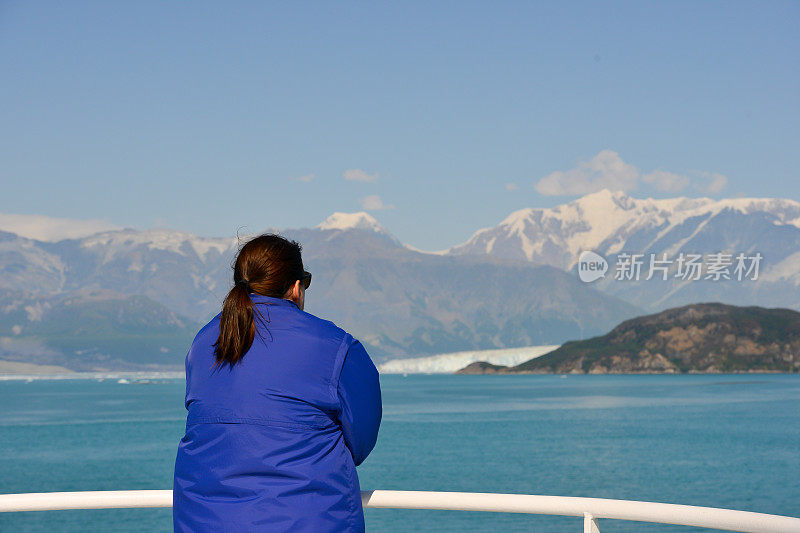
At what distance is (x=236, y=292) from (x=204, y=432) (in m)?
0.35

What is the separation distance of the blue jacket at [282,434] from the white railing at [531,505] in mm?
418

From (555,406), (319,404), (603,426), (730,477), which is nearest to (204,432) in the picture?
(319,404)

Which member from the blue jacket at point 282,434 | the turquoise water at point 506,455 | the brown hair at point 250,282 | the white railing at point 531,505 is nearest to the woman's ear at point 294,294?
the brown hair at point 250,282

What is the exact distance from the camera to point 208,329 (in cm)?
220

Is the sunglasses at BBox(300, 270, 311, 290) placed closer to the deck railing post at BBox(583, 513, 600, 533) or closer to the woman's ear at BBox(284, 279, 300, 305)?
the woman's ear at BBox(284, 279, 300, 305)

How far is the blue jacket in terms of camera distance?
1955 mm

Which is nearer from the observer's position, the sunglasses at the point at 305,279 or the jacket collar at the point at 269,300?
the jacket collar at the point at 269,300

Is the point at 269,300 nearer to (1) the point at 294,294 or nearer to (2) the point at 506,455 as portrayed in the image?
(1) the point at 294,294

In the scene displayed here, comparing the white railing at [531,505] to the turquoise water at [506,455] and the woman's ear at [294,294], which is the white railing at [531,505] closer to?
the woman's ear at [294,294]

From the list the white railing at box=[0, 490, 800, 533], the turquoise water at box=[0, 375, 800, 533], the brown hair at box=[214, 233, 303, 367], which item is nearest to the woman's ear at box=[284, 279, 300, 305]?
the brown hair at box=[214, 233, 303, 367]

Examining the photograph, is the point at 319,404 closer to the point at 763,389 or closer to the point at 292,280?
the point at 292,280

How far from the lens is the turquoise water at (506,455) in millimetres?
38959

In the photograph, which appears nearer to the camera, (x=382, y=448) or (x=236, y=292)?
(x=236, y=292)

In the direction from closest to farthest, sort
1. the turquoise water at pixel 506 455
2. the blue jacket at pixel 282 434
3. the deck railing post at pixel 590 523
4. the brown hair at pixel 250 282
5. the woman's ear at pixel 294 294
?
the blue jacket at pixel 282 434, the brown hair at pixel 250 282, the woman's ear at pixel 294 294, the deck railing post at pixel 590 523, the turquoise water at pixel 506 455
